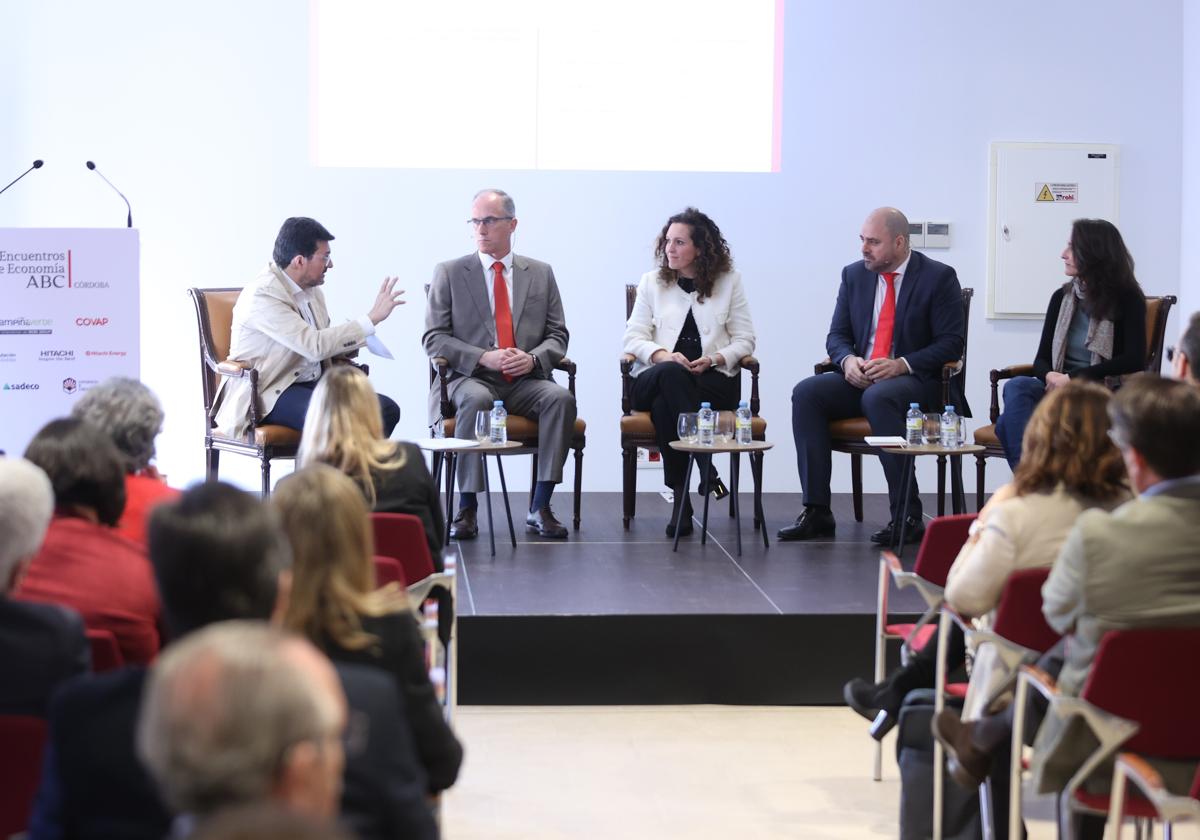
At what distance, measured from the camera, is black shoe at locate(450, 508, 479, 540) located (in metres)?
5.41

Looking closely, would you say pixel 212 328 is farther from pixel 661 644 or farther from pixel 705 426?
pixel 661 644

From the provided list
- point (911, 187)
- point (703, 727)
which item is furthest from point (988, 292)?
point (703, 727)

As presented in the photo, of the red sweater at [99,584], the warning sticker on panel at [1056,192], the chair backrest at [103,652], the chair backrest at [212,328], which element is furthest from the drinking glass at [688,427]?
the chair backrest at [103,652]

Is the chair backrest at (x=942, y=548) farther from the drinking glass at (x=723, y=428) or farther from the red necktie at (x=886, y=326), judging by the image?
the red necktie at (x=886, y=326)

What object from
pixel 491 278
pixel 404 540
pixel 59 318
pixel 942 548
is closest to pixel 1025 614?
pixel 942 548

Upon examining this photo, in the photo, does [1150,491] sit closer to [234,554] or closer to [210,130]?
[234,554]

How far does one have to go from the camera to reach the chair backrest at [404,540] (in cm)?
311

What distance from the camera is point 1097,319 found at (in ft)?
17.7

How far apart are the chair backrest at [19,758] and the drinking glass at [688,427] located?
3.60m

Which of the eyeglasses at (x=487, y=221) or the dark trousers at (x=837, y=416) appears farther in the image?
the eyeglasses at (x=487, y=221)

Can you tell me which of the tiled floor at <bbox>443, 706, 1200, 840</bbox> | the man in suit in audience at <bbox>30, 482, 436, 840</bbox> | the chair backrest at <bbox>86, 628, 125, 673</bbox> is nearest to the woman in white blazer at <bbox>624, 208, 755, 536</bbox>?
the tiled floor at <bbox>443, 706, 1200, 840</bbox>

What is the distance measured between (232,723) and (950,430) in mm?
4292

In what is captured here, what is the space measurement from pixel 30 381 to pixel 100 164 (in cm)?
194

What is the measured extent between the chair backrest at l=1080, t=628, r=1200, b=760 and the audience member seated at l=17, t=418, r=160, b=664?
1446mm
